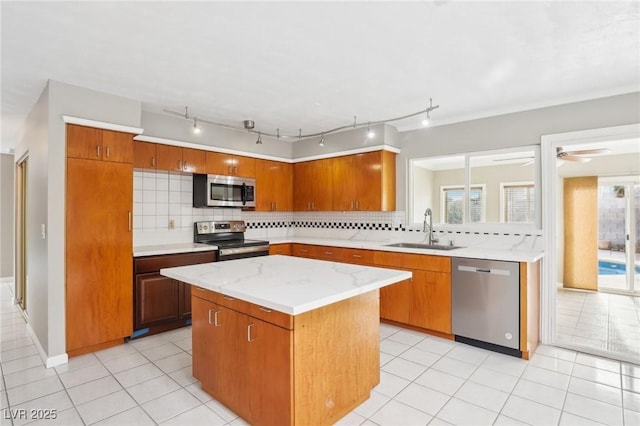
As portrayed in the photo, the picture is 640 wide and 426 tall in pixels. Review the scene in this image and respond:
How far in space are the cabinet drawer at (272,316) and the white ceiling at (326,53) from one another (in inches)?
64.1

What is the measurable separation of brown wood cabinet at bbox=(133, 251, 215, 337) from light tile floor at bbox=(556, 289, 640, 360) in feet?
12.6

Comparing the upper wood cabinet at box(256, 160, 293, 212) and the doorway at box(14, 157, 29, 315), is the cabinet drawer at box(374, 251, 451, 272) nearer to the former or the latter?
the upper wood cabinet at box(256, 160, 293, 212)

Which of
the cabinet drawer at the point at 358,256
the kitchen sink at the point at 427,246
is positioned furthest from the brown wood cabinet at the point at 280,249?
the kitchen sink at the point at 427,246

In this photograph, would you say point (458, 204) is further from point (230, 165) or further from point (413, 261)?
point (230, 165)

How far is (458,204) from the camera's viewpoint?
4.32m

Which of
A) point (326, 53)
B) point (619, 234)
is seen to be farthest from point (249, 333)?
point (619, 234)

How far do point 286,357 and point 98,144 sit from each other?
2.66m

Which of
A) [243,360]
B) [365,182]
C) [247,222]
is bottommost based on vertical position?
[243,360]

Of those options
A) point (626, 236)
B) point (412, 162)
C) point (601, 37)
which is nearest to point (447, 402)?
point (601, 37)

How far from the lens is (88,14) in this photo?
6.32 feet

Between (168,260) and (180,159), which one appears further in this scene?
(180,159)

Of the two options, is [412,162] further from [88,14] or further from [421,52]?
[88,14]

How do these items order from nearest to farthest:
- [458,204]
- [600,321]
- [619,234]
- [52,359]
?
[52,359] → [600,321] → [458,204] → [619,234]

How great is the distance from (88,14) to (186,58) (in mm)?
647
